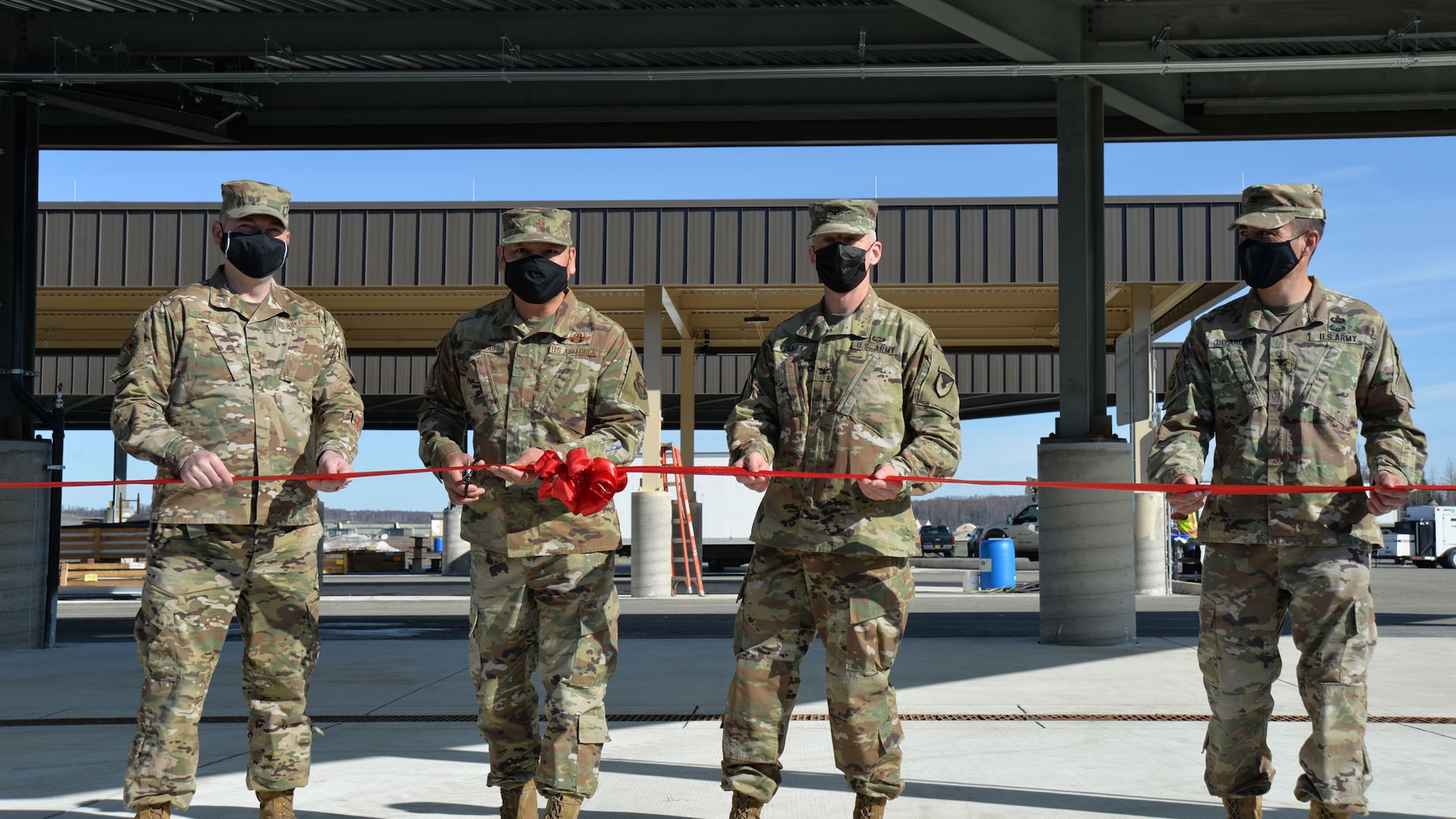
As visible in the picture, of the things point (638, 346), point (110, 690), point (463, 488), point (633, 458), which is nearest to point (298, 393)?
point (463, 488)

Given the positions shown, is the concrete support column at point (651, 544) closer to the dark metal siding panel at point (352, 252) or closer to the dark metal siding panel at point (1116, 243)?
the dark metal siding panel at point (352, 252)

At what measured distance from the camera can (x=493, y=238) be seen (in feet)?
57.7

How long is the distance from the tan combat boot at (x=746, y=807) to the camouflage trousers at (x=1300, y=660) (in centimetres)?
144

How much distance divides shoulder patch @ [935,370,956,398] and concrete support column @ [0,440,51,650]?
868 cm

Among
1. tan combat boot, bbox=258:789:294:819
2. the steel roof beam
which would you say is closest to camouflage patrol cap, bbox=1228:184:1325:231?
tan combat boot, bbox=258:789:294:819

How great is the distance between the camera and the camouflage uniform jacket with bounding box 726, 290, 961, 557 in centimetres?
413

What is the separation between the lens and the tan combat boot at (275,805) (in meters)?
4.13

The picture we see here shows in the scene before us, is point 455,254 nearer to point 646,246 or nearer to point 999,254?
point 646,246

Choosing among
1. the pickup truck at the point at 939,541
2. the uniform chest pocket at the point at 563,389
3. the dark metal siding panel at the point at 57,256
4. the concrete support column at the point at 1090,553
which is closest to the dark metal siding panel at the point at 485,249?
the dark metal siding panel at the point at 57,256

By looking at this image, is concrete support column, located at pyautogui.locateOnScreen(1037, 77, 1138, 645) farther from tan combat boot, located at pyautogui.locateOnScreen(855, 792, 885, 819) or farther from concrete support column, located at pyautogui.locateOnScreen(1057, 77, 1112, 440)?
tan combat boot, located at pyautogui.locateOnScreen(855, 792, 885, 819)

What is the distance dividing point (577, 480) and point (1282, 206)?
96.1 inches

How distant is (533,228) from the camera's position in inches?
169

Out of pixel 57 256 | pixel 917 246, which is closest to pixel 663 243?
pixel 917 246

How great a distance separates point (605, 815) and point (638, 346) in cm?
1903
